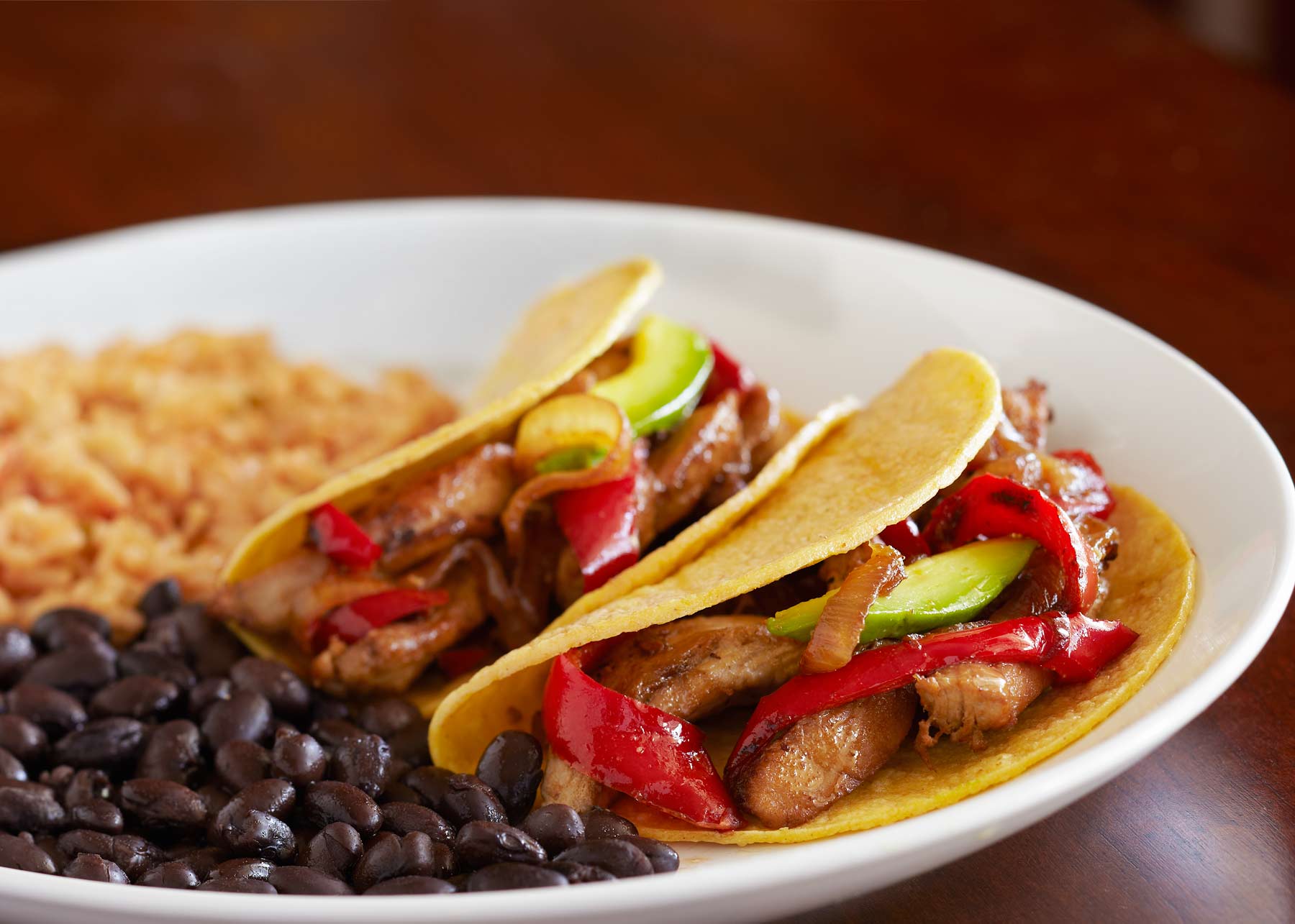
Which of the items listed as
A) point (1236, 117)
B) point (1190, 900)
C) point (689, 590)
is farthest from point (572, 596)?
point (1236, 117)

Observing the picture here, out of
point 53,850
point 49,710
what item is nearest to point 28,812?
point 53,850

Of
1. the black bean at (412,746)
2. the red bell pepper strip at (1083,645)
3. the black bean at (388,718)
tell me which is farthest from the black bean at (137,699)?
the red bell pepper strip at (1083,645)

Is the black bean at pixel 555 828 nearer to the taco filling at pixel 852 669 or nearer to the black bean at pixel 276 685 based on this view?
A: the taco filling at pixel 852 669

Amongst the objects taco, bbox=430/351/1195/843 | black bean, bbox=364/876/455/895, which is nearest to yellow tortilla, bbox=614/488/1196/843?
taco, bbox=430/351/1195/843

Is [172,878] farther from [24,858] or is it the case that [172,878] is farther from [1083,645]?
[1083,645]

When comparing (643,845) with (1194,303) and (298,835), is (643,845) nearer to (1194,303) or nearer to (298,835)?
(298,835)

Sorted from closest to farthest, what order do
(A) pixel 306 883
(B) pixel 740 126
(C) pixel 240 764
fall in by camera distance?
(A) pixel 306 883, (C) pixel 240 764, (B) pixel 740 126
